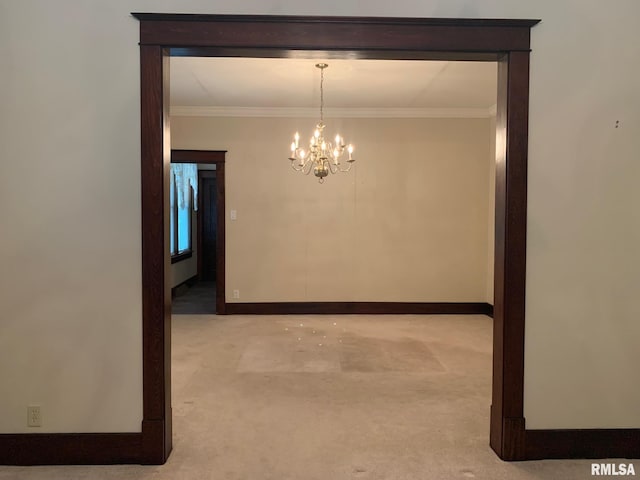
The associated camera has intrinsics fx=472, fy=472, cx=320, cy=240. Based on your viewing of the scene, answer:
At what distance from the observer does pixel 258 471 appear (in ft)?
7.95


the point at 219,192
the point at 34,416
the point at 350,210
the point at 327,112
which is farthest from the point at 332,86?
the point at 34,416

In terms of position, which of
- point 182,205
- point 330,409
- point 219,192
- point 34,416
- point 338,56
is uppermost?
point 338,56

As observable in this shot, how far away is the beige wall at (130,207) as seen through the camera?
94.2 inches

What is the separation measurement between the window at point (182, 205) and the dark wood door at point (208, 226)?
1.01ft

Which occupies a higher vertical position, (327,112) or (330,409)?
(327,112)

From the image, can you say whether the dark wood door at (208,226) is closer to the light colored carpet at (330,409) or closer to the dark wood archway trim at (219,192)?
the dark wood archway trim at (219,192)

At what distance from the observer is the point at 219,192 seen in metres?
6.12

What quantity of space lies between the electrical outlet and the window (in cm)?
→ 494

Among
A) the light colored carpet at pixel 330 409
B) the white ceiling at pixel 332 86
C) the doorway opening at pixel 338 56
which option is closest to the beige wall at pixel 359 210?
the white ceiling at pixel 332 86

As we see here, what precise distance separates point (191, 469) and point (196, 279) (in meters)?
7.08

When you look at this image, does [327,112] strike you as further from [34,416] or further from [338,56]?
[34,416]

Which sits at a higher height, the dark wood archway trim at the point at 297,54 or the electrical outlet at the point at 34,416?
the dark wood archway trim at the point at 297,54

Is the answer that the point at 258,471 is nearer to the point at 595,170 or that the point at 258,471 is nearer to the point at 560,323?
the point at 560,323

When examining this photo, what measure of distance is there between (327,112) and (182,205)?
347 cm
